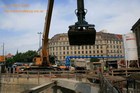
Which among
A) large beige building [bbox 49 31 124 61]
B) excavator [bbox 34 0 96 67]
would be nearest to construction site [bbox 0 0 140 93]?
excavator [bbox 34 0 96 67]

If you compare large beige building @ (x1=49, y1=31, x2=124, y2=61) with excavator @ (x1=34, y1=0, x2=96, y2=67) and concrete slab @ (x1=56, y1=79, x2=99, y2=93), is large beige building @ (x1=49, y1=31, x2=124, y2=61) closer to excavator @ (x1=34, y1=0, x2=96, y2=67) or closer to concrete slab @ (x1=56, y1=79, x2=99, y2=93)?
concrete slab @ (x1=56, y1=79, x2=99, y2=93)

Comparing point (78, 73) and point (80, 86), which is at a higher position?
point (78, 73)

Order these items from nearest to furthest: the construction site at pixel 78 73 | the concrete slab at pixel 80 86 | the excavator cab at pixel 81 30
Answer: the excavator cab at pixel 81 30, the construction site at pixel 78 73, the concrete slab at pixel 80 86

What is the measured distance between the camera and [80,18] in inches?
267

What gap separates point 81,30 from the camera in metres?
6.98

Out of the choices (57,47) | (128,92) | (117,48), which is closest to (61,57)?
(57,47)

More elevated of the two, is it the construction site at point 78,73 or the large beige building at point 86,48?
the large beige building at point 86,48

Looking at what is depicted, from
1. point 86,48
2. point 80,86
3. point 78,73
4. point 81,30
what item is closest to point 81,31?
point 81,30

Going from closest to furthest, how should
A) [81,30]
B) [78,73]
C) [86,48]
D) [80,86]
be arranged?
1. [81,30]
2. [80,86]
3. [78,73]
4. [86,48]

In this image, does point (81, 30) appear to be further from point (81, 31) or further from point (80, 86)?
point (80, 86)

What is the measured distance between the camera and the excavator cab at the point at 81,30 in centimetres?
667

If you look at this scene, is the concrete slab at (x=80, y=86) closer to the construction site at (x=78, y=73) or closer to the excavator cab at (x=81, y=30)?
the construction site at (x=78, y=73)

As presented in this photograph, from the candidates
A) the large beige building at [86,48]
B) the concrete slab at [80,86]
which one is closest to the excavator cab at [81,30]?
the concrete slab at [80,86]

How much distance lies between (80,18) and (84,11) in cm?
23
